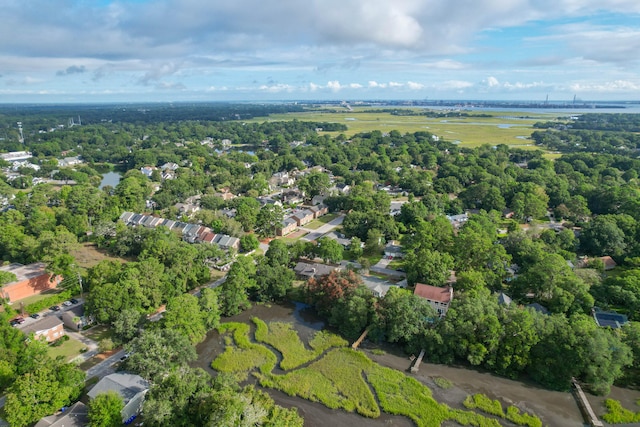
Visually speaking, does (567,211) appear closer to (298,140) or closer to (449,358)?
(449,358)

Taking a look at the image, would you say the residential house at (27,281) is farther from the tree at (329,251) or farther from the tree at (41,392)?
the tree at (329,251)

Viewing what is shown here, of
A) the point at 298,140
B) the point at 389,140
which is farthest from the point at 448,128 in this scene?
the point at 298,140

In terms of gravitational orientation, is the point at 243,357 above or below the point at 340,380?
above

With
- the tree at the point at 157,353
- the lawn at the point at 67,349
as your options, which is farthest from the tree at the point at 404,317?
the lawn at the point at 67,349

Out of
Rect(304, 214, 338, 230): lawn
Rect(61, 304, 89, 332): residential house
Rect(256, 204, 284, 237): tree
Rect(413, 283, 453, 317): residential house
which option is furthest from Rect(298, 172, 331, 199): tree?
Rect(61, 304, 89, 332): residential house

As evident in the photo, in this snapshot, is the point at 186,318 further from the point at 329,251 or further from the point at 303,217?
the point at 303,217

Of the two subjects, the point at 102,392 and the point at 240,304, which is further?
the point at 240,304

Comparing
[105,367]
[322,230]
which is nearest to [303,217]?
[322,230]
